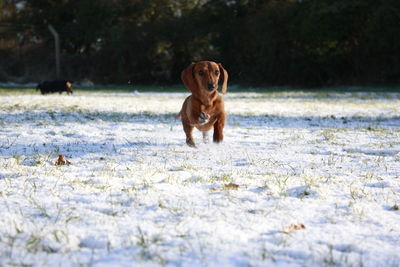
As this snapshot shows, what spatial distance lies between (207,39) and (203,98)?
24.9 m

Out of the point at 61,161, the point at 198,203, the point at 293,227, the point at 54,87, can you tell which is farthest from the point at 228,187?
the point at 54,87

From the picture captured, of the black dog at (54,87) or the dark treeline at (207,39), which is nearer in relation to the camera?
the black dog at (54,87)

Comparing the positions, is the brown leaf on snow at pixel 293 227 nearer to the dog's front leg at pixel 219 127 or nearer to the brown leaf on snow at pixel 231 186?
the brown leaf on snow at pixel 231 186

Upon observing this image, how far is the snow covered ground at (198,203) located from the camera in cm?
177

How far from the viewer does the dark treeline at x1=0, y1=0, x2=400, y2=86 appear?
77.7 ft

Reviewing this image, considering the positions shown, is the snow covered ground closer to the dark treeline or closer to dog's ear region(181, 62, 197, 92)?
dog's ear region(181, 62, 197, 92)

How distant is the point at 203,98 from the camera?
4457 mm

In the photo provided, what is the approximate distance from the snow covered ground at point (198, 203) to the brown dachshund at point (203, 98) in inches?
10.7

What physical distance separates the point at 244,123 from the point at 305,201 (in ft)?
15.1

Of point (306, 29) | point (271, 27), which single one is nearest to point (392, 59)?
point (306, 29)

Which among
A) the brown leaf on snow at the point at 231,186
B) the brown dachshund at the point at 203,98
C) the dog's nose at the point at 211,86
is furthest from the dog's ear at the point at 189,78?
the brown leaf on snow at the point at 231,186

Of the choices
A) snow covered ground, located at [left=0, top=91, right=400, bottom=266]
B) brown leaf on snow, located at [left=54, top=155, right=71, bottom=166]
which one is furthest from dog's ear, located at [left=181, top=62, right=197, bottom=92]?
brown leaf on snow, located at [left=54, top=155, right=71, bottom=166]

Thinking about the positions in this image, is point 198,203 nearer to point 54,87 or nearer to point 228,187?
point 228,187

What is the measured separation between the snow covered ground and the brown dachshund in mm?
273
